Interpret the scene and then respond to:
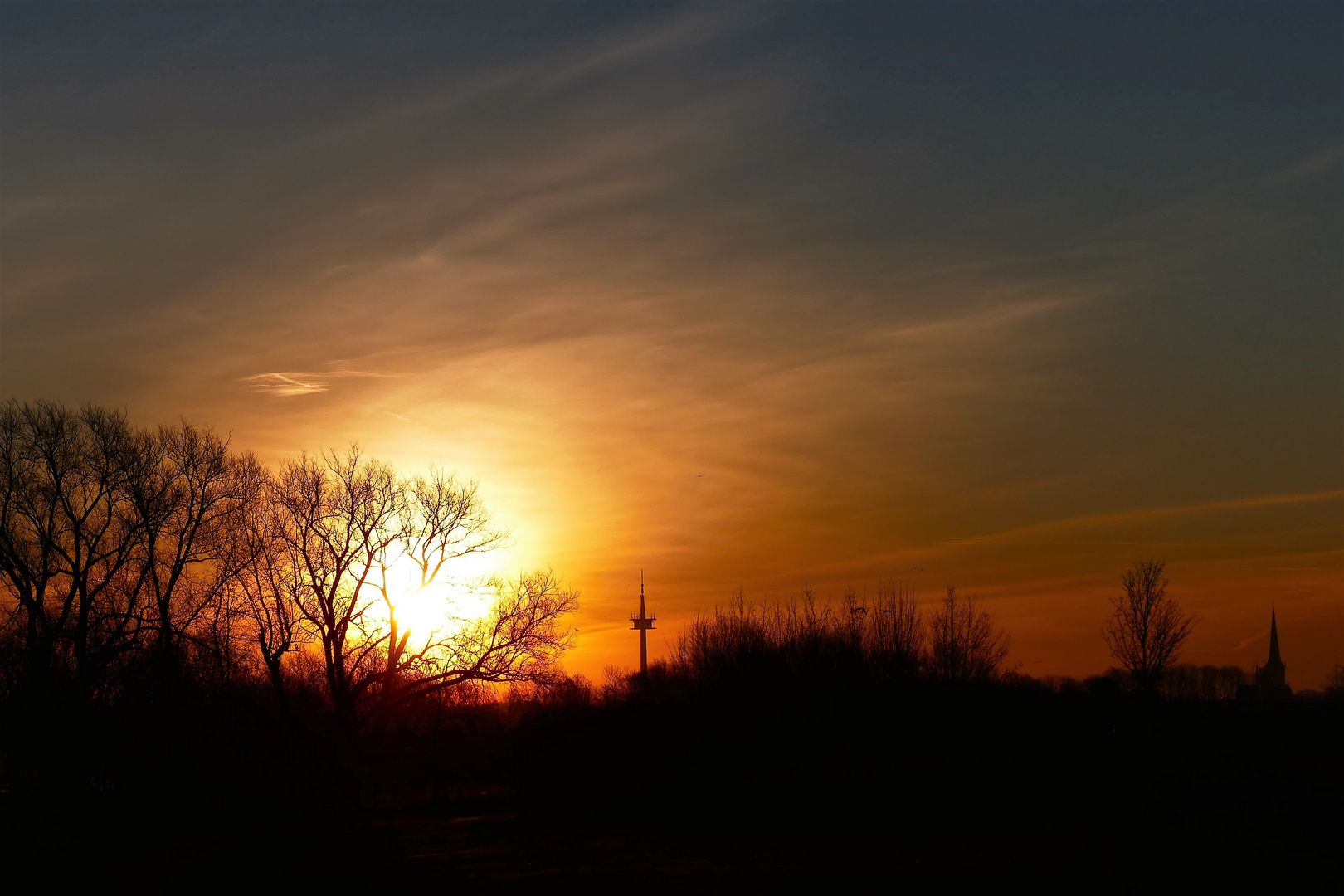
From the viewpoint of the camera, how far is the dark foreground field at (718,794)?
2158 cm

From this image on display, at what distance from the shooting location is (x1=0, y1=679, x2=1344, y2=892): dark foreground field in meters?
21.6

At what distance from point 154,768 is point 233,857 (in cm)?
1374

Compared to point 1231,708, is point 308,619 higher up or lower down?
higher up

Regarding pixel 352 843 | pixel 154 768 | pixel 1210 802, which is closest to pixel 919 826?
pixel 1210 802

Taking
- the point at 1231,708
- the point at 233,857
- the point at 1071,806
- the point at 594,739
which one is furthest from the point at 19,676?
the point at 1231,708

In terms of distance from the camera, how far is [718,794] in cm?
3294

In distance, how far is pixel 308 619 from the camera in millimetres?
43531

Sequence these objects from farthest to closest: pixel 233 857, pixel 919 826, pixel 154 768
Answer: pixel 154 768 → pixel 233 857 → pixel 919 826

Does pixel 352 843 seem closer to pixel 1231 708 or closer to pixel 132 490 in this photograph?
pixel 132 490

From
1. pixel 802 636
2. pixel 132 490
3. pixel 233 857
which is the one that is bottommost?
pixel 233 857

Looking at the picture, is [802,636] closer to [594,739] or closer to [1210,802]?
[594,739]

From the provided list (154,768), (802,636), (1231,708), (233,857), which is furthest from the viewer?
(802,636)

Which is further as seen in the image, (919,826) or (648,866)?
(919,826)

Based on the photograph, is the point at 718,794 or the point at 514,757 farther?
the point at 514,757
